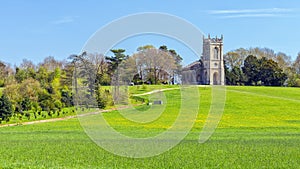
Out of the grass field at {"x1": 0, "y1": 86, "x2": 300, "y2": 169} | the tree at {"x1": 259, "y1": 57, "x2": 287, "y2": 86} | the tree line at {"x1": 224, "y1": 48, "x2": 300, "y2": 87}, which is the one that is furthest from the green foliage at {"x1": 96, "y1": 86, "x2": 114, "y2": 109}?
the tree at {"x1": 259, "y1": 57, "x2": 287, "y2": 86}

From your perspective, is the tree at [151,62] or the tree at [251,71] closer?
the tree at [151,62]

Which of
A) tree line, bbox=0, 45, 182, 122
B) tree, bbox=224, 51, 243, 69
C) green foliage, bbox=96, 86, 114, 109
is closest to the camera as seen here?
tree line, bbox=0, 45, 182, 122

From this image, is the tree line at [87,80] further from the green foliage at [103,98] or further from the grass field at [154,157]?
the grass field at [154,157]

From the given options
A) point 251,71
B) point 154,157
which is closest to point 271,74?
point 251,71

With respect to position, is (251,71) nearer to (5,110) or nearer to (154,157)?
(5,110)

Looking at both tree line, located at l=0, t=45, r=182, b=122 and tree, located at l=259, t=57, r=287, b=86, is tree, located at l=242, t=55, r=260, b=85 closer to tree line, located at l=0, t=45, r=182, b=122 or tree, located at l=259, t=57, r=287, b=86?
tree, located at l=259, t=57, r=287, b=86

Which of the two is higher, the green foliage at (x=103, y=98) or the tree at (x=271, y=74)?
the tree at (x=271, y=74)

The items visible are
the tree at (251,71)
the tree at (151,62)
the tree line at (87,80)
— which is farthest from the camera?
the tree at (251,71)

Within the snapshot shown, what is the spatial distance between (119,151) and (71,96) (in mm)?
40461

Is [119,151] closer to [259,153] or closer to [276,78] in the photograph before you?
[259,153]

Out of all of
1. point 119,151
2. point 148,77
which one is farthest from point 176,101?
point 119,151

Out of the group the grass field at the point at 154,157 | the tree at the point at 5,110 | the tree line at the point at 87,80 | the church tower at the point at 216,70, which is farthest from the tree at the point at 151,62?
the church tower at the point at 216,70

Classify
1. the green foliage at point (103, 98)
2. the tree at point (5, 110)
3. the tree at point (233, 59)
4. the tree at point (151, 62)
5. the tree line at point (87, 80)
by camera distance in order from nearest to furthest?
the tree at point (151, 62)
the tree line at point (87, 80)
the tree at point (5, 110)
the green foliage at point (103, 98)
the tree at point (233, 59)

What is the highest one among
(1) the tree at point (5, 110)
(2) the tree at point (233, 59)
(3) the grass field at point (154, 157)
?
(2) the tree at point (233, 59)
